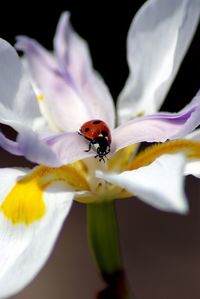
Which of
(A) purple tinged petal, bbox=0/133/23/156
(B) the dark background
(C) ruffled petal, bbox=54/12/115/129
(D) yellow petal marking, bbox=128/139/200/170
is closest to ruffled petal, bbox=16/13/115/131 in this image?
(C) ruffled petal, bbox=54/12/115/129

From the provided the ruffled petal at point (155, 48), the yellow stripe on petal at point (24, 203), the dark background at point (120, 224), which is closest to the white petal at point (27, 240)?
the yellow stripe on petal at point (24, 203)

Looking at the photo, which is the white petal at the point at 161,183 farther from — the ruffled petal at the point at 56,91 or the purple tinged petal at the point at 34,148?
the ruffled petal at the point at 56,91

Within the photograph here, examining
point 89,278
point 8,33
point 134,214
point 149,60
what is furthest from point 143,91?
point 8,33

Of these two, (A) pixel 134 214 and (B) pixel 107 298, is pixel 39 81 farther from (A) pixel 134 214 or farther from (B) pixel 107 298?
(A) pixel 134 214

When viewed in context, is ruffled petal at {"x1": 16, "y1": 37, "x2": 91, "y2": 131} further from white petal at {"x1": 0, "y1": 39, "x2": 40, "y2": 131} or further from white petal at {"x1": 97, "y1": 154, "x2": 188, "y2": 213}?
white petal at {"x1": 97, "y1": 154, "x2": 188, "y2": 213}

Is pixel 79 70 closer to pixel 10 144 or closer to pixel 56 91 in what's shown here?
pixel 56 91

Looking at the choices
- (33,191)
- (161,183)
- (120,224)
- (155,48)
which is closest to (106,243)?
(33,191)
